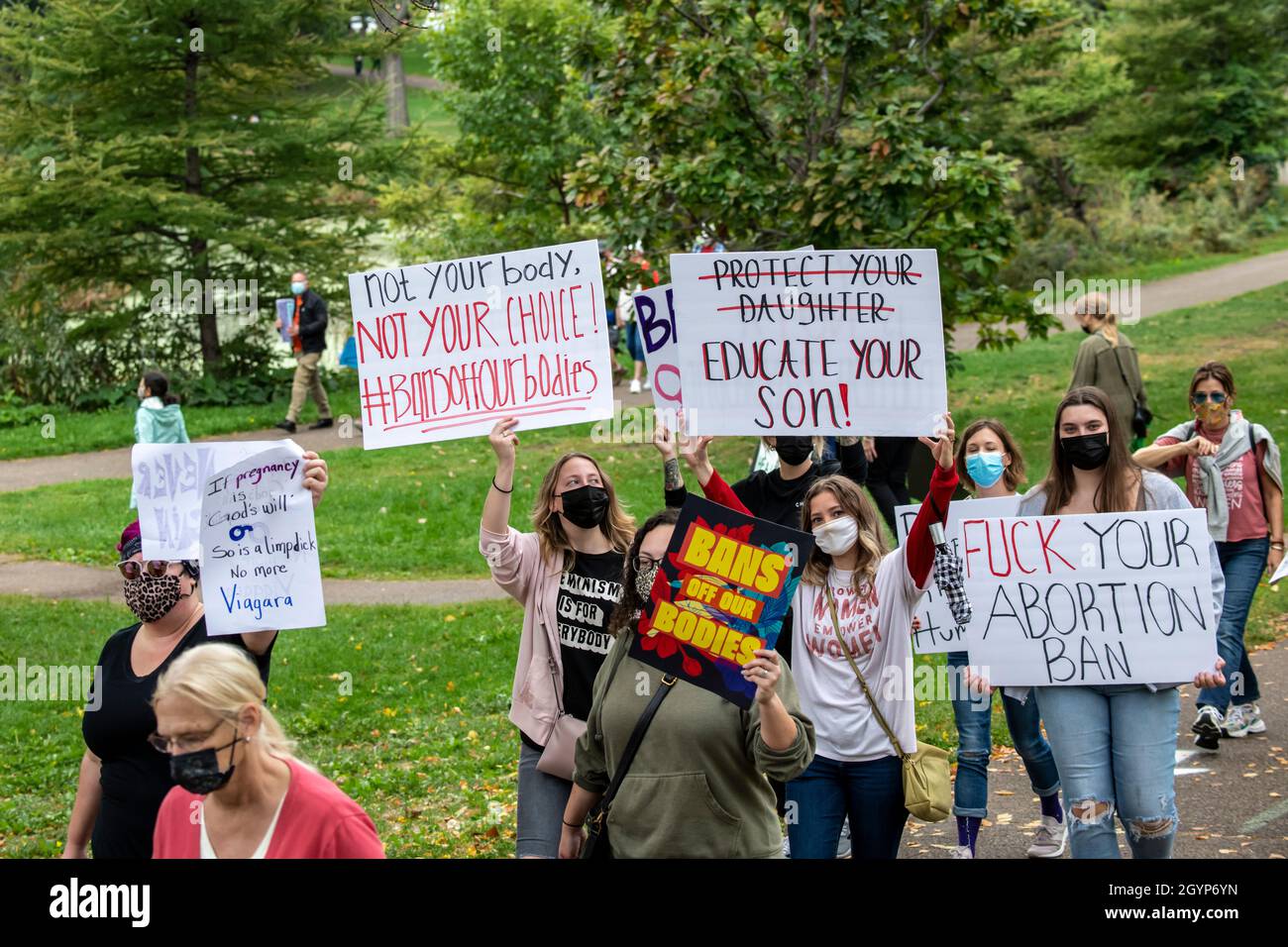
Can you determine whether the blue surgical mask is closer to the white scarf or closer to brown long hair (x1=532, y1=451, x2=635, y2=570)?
brown long hair (x1=532, y1=451, x2=635, y2=570)

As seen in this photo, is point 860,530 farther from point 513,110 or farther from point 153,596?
point 513,110

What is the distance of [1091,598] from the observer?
18.3 ft

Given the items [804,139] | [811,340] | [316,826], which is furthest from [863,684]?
[804,139]

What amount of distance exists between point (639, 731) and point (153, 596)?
1710 mm

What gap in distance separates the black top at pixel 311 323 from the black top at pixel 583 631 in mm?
14525

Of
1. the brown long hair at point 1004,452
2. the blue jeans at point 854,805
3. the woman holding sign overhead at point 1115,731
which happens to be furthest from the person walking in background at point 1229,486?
the blue jeans at point 854,805

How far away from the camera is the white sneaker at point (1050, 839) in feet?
22.4

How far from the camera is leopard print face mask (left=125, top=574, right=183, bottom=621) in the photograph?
5.01 metres

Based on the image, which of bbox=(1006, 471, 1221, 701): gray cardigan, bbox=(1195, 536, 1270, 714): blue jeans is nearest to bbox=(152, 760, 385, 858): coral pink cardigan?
bbox=(1006, 471, 1221, 701): gray cardigan

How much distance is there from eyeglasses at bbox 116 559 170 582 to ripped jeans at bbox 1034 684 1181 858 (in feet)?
10.4

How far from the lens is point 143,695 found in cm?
477

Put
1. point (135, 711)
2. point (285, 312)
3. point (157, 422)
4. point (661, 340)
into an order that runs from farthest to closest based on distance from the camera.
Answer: point (285, 312) < point (157, 422) < point (661, 340) < point (135, 711)

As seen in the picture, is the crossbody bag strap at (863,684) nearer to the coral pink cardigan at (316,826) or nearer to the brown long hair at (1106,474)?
the brown long hair at (1106,474)

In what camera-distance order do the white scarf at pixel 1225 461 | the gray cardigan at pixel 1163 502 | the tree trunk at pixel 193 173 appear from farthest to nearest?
the tree trunk at pixel 193 173 → the white scarf at pixel 1225 461 → the gray cardigan at pixel 1163 502
